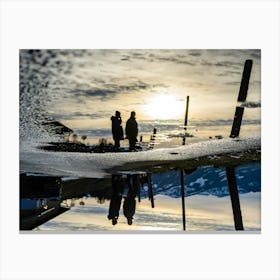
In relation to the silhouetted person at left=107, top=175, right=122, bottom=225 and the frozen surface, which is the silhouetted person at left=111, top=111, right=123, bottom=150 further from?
the silhouetted person at left=107, top=175, right=122, bottom=225

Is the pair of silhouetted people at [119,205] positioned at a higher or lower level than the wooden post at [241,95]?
lower

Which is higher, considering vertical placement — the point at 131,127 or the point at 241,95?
the point at 241,95

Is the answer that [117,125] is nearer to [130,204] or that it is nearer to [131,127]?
[131,127]

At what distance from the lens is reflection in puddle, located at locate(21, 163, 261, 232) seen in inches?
195

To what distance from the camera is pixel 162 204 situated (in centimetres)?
498

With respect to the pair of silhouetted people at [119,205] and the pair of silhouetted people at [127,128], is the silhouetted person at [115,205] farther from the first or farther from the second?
the pair of silhouetted people at [127,128]

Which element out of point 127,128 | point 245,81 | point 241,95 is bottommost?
point 127,128

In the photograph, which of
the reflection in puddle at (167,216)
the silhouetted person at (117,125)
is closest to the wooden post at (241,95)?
the reflection in puddle at (167,216)

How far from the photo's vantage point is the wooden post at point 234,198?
495 cm

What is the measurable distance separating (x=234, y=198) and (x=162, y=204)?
573mm

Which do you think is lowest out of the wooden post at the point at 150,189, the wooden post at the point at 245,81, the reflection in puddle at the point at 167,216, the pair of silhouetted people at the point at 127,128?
the reflection in puddle at the point at 167,216

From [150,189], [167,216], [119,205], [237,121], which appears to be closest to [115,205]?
[119,205]

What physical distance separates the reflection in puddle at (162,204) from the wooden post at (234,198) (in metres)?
0.02
